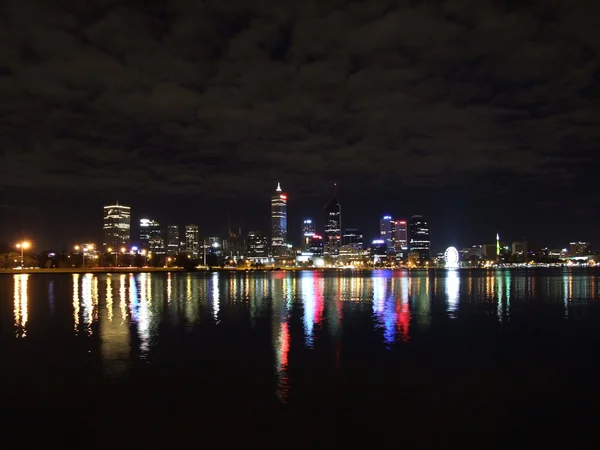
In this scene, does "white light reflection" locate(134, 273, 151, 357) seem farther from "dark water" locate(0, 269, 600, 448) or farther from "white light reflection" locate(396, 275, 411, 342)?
"white light reflection" locate(396, 275, 411, 342)

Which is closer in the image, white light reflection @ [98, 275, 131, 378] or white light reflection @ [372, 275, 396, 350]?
white light reflection @ [98, 275, 131, 378]

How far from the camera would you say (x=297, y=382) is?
45.2ft

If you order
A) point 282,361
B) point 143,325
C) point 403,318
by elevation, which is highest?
point 282,361

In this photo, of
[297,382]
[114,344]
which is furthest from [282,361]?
[114,344]

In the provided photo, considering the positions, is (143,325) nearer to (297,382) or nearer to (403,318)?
(297,382)

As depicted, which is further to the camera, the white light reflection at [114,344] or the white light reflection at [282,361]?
the white light reflection at [114,344]

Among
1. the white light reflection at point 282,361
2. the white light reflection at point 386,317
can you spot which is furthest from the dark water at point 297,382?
the white light reflection at point 386,317

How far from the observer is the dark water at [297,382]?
10312mm

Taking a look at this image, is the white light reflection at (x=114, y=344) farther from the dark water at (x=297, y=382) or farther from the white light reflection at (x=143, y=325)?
the white light reflection at (x=143, y=325)

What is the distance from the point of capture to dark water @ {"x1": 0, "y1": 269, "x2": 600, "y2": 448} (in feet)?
33.8

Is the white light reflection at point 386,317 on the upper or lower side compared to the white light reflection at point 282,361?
lower

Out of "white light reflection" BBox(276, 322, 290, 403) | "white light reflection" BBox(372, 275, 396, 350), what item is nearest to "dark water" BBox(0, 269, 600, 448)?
"white light reflection" BBox(276, 322, 290, 403)

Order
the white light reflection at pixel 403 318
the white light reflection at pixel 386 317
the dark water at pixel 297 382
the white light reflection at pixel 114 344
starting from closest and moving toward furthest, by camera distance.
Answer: the dark water at pixel 297 382 → the white light reflection at pixel 114 344 → the white light reflection at pixel 386 317 → the white light reflection at pixel 403 318

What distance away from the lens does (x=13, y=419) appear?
11070 mm
